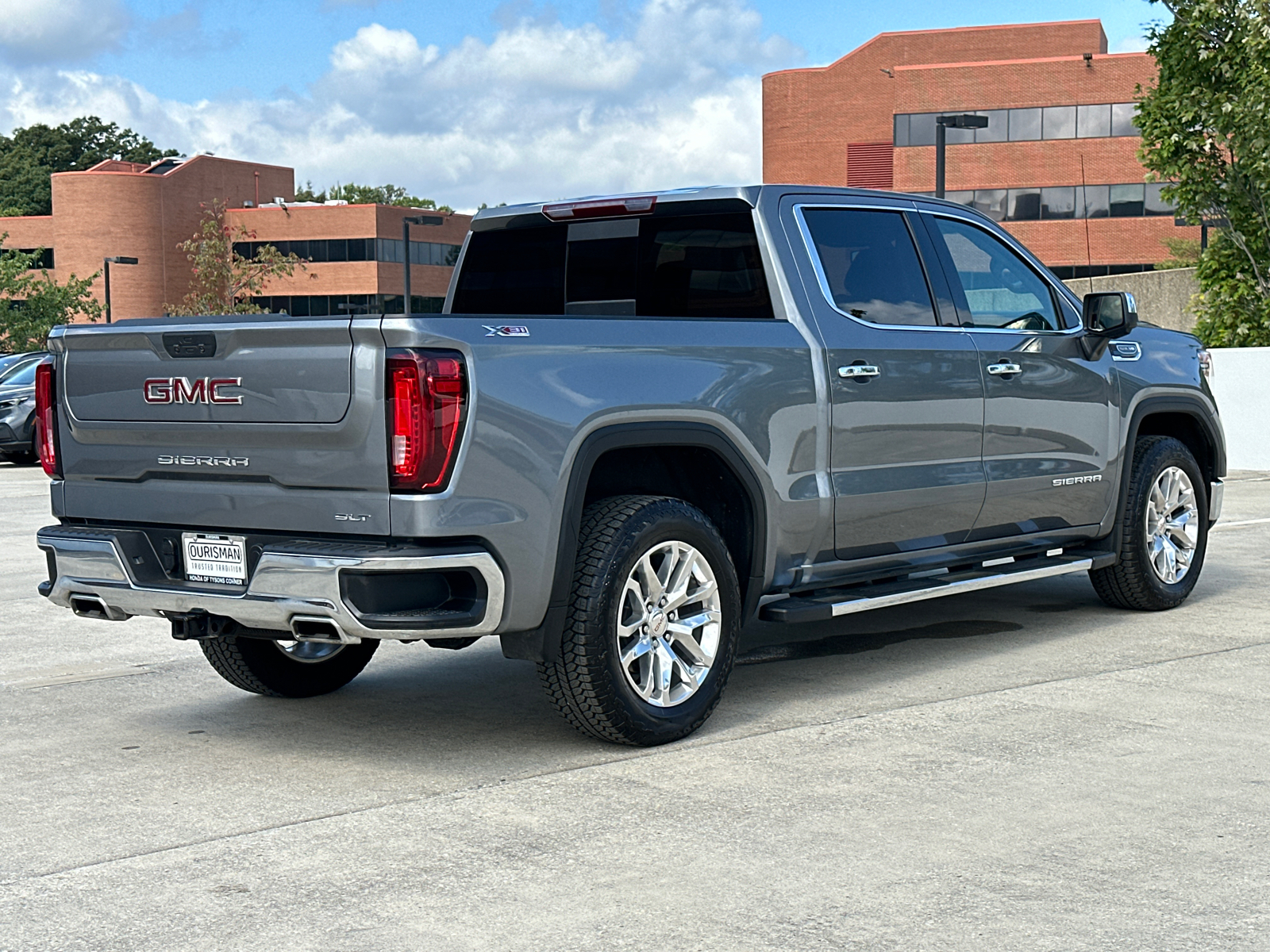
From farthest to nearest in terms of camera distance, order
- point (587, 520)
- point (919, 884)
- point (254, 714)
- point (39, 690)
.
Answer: point (39, 690)
point (254, 714)
point (587, 520)
point (919, 884)

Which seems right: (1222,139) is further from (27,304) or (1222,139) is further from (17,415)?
(27,304)

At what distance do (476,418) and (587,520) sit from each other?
0.72 metres

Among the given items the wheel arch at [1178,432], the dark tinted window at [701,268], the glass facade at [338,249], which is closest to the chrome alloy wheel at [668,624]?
the dark tinted window at [701,268]

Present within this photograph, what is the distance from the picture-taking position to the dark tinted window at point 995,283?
7.62m

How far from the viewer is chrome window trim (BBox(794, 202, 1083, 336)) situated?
685 centimetres

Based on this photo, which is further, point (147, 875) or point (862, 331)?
point (862, 331)

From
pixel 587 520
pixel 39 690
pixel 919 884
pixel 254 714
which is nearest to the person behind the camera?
pixel 919 884

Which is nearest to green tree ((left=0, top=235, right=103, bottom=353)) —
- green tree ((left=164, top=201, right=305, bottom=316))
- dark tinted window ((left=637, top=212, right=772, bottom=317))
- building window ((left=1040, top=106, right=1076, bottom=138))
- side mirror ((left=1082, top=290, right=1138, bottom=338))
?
green tree ((left=164, top=201, right=305, bottom=316))

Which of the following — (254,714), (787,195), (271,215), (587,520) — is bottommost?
(254,714)

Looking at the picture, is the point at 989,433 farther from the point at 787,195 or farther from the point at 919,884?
the point at 919,884

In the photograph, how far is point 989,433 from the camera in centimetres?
745

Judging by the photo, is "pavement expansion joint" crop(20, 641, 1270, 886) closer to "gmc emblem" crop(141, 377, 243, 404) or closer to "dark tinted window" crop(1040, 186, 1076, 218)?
"gmc emblem" crop(141, 377, 243, 404)

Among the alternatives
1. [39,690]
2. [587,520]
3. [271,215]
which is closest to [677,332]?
[587,520]

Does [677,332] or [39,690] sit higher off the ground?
[677,332]
